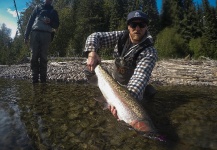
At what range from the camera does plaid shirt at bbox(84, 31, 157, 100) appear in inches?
143

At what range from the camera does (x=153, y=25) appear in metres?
61.1

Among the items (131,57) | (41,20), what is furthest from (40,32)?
(131,57)

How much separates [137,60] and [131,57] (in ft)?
0.43

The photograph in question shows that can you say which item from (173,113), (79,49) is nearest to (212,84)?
(173,113)

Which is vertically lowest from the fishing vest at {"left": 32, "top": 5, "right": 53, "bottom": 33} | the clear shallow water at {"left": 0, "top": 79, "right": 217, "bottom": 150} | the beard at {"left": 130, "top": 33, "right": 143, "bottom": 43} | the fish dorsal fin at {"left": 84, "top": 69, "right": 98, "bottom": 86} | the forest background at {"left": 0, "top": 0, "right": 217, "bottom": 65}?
the clear shallow water at {"left": 0, "top": 79, "right": 217, "bottom": 150}

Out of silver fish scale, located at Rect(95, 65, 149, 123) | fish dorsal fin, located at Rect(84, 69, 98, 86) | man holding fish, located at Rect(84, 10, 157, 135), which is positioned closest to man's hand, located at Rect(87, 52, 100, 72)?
man holding fish, located at Rect(84, 10, 157, 135)

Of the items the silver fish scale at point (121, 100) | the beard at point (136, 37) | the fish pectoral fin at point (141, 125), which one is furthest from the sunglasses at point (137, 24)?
the fish pectoral fin at point (141, 125)

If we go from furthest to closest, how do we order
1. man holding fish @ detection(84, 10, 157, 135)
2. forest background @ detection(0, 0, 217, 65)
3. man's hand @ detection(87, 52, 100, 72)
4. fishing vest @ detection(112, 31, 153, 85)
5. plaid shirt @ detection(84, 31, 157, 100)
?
forest background @ detection(0, 0, 217, 65)
fishing vest @ detection(112, 31, 153, 85)
man's hand @ detection(87, 52, 100, 72)
plaid shirt @ detection(84, 31, 157, 100)
man holding fish @ detection(84, 10, 157, 135)

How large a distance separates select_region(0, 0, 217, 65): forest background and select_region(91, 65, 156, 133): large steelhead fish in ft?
122

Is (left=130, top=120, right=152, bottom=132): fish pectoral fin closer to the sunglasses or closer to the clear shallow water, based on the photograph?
the clear shallow water

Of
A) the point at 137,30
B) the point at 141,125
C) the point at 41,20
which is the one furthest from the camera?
the point at 41,20

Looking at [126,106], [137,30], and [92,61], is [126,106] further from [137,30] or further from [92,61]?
[137,30]

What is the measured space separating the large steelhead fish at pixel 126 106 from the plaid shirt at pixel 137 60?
0.89 ft

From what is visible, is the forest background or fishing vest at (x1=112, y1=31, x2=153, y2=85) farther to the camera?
the forest background
